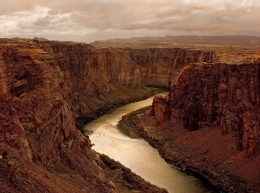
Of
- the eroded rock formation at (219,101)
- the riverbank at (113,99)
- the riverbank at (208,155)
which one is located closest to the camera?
the riverbank at (208,155)

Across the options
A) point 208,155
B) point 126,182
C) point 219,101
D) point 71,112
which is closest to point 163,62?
point 219,101

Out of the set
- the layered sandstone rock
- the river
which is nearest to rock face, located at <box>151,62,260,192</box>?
the river

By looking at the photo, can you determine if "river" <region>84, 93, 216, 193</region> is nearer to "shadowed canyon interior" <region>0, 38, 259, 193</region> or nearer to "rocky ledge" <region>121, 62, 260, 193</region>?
"rocky ledge" <region>121, 62, 260, 193</region>

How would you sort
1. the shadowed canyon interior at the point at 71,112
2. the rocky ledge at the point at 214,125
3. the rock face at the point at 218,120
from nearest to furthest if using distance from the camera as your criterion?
the shadowed canyon interior at the point at 71,112 → the rocky ledge at the point at 214,125 → the rock face at the point at 218,120


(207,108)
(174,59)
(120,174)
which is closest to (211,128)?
(207,108)

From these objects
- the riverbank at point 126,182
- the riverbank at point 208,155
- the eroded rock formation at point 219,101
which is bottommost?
the riverbank at point 208,155

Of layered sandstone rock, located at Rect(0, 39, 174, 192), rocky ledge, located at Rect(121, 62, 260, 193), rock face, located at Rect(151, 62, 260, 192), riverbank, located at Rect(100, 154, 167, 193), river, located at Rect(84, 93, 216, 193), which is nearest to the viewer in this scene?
layered sandstone rock, located at Rect(0, 39, 174, 192)

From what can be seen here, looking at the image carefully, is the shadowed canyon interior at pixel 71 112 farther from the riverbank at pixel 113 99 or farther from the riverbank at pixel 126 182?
the riverbank at pixel 113 99

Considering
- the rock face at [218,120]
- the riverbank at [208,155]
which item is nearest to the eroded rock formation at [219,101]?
the rock face at [218,120]
